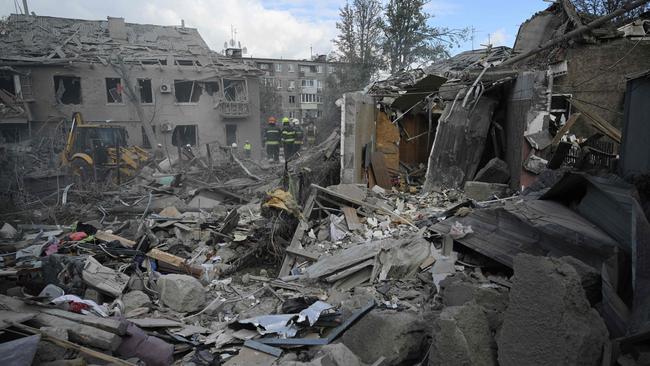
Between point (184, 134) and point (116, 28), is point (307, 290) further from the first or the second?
point (116, 28)

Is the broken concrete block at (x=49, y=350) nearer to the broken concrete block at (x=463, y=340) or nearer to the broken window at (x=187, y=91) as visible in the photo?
the broken concrete block at (x=463, y=340)

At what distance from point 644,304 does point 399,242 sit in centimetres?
274

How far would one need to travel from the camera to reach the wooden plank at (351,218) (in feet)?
19.6

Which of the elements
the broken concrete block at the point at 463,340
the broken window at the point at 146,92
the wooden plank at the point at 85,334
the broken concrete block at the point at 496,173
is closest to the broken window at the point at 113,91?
the broken window at the point at 146,92

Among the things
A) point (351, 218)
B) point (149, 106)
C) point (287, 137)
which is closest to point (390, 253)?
point (351, 218)

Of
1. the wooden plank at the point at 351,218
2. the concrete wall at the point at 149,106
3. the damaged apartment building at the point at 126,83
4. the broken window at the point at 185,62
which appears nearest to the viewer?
the wooden plank at the point at 351,218

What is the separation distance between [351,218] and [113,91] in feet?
65.7

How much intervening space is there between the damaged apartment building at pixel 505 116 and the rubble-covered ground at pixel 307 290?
919 millimetres

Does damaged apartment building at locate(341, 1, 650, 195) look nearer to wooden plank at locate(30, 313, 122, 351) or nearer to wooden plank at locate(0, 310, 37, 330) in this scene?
wooden plank at locate(30, 313, 122, 351)

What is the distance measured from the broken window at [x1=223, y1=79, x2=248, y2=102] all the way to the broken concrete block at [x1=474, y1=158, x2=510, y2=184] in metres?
18.7

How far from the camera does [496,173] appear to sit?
7336 mm

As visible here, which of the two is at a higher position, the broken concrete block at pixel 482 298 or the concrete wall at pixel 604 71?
the concrete wall at pixel 604 71

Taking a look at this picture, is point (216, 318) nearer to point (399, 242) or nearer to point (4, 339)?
point (4, 339)

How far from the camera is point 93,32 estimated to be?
22.7m
